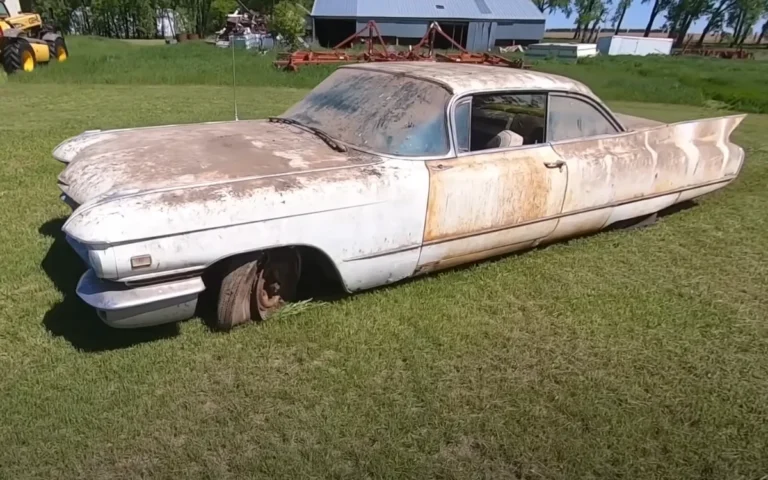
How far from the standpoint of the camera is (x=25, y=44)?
552 inches

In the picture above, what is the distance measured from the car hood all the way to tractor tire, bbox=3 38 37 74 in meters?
12.4

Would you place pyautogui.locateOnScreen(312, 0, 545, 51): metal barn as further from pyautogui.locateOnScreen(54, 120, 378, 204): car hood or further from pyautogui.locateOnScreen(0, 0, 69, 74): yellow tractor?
pyautogui.locateOnScreen(54, 120, 378, 204): car hood

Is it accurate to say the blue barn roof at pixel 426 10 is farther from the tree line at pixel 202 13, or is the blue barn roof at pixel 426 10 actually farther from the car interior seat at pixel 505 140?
the car interior seat at pixel 505 140

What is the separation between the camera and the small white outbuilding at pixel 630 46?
38.2 metres

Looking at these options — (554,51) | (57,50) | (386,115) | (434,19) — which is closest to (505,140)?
(386,115)

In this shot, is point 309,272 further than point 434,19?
No

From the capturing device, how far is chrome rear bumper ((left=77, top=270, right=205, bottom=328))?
2594 mm

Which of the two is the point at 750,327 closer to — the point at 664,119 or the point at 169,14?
the point at 664,119

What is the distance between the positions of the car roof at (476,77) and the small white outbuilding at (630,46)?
3720 cm

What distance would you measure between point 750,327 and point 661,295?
513 millimetres

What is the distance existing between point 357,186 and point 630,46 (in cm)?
4207

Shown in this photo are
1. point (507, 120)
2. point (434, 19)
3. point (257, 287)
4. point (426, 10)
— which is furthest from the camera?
point (426, 10)

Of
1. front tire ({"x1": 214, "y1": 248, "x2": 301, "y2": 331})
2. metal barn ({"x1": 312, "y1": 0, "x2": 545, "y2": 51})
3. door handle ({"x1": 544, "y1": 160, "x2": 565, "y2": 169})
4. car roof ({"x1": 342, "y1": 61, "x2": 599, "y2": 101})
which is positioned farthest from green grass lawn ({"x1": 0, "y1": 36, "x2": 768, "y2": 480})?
metal barn ({"x1": 312, "y1": 0, "x2": 545, "y2": 51})

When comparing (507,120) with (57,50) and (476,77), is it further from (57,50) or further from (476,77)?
(57,50)
